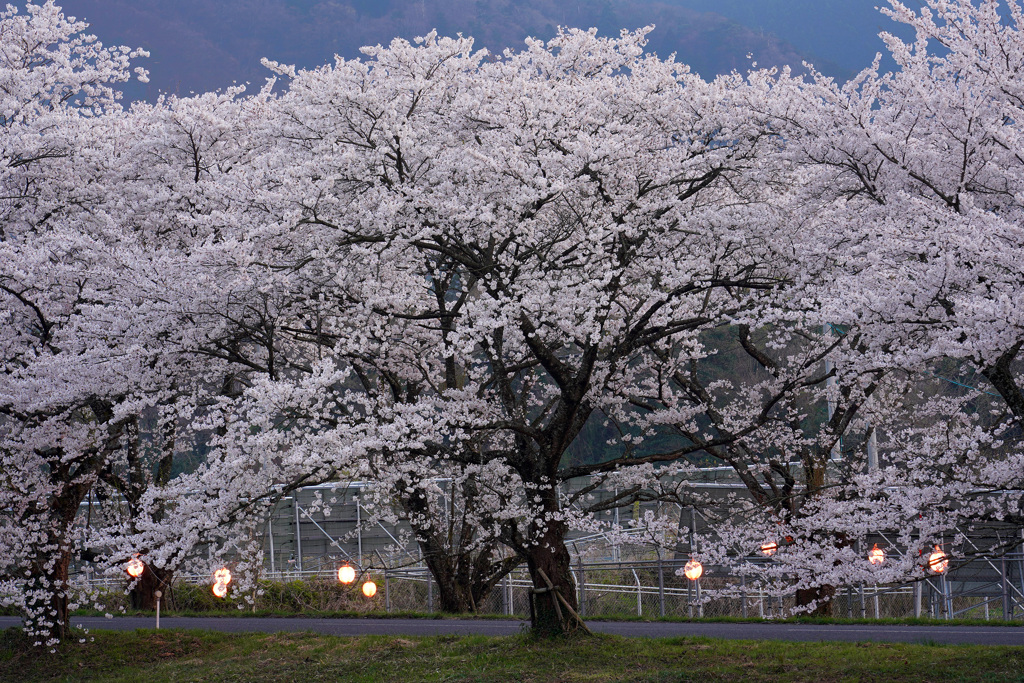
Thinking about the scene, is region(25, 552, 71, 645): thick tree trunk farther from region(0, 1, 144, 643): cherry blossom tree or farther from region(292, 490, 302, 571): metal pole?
region(292, 490, 302, 571): metal pole

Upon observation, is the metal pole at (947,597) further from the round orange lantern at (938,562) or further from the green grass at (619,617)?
the round orange lantern at (938,562)

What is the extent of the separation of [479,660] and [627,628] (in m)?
4.79

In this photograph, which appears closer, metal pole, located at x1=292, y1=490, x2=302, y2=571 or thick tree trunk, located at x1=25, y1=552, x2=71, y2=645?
thick tree trunk, located at x1=25, y1=552, x2=71, y2=645

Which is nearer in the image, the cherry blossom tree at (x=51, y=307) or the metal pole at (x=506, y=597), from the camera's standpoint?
the cherry blossom tree at (x=51, y=307)

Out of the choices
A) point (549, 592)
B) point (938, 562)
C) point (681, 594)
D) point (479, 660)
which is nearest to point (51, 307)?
point (479, 660)

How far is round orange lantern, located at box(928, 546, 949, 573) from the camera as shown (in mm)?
8336

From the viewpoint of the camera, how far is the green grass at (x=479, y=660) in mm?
10328

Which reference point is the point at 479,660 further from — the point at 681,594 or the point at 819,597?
the point at 681,594

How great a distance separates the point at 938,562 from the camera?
350 inches

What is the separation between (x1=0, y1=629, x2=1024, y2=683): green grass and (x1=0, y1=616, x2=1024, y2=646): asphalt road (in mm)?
1317

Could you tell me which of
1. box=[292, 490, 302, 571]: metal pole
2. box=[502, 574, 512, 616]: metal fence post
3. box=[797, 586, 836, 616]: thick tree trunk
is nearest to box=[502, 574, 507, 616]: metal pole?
box=[502, 574, 512, 616]: metal fence post

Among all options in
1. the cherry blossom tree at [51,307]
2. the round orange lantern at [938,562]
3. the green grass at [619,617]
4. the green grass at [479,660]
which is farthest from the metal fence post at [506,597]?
the round orange lantern at [938,562]

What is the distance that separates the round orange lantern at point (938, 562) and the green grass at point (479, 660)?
113cm

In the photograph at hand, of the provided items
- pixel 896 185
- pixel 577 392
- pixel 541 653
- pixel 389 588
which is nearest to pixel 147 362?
pixel 577 392
